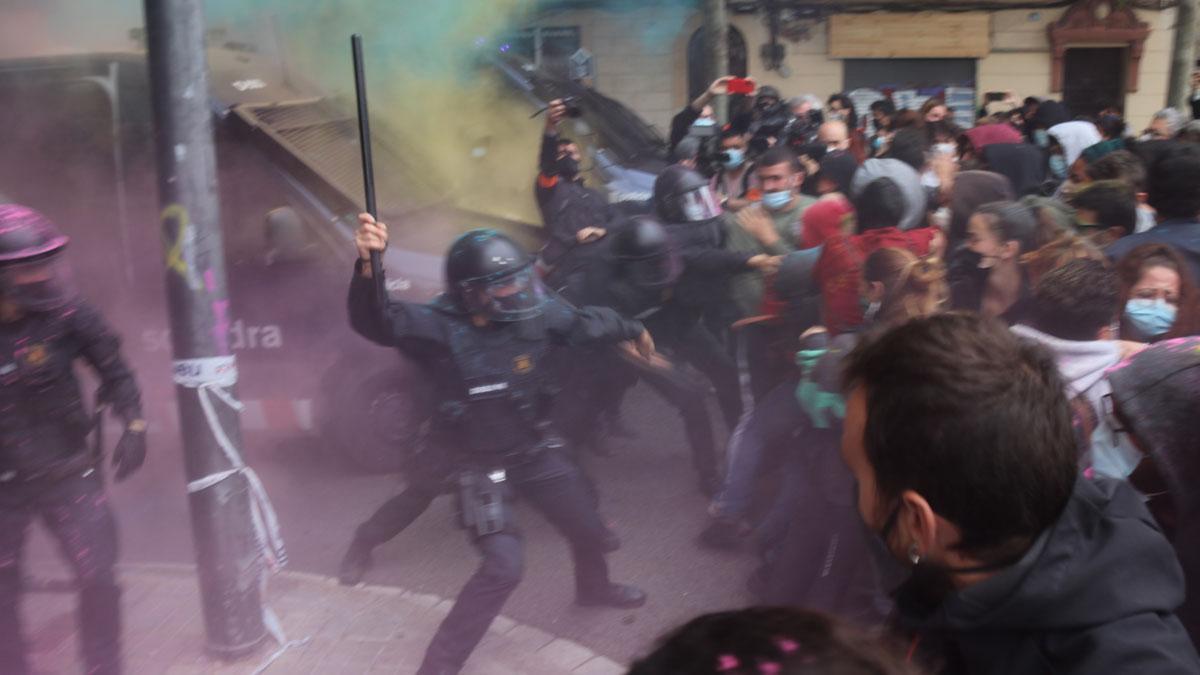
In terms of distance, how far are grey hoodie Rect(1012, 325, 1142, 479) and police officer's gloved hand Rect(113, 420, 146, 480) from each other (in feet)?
8.25

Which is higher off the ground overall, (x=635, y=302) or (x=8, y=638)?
(x=635, y=302)

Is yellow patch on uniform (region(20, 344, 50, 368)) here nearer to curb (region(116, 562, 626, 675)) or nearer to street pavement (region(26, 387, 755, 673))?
street pavement (region(26, 387, 755, 673))

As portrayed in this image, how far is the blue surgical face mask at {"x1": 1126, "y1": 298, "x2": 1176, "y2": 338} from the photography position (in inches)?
118

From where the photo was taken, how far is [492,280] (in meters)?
3.44

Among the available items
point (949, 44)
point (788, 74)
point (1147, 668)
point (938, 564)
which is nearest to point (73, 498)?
point (938, 564)

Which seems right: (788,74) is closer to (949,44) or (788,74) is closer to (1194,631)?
(949,44)

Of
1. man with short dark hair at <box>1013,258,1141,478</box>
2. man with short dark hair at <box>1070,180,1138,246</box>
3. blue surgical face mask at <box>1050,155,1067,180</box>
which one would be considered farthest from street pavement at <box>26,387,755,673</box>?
blue surgical face mask at <box>1050,155,1067,180</box>

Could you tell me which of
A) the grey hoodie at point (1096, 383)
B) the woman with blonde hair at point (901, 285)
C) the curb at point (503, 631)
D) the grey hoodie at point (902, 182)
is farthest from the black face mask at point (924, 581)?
the grey hoodie at point (902, 182)

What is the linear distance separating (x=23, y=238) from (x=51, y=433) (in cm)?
56

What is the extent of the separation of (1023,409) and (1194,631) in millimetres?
1045

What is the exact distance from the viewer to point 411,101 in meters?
6.29

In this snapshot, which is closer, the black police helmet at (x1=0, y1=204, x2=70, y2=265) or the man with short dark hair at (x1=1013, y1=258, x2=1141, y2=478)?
the man with short dark hair at (x1=1013, y1=258, x2=1141, y2=478)

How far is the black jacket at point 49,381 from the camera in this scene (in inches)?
118

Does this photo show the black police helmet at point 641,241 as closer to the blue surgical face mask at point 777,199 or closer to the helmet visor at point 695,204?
the helmet visor at point 695,204
